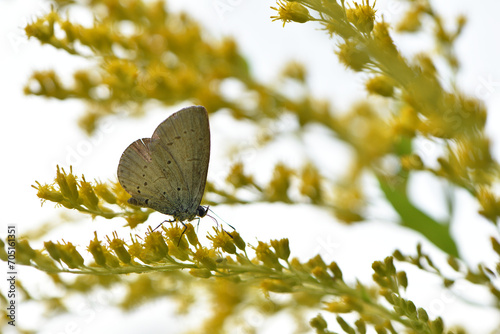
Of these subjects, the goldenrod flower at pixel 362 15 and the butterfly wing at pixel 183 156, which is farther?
the butterfly wing at pixel 183 156

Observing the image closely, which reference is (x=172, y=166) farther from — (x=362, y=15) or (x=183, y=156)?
(x=362, y=15)

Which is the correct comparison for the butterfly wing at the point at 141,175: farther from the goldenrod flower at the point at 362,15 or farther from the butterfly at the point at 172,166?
the goldenrod flower at the point at 362,15

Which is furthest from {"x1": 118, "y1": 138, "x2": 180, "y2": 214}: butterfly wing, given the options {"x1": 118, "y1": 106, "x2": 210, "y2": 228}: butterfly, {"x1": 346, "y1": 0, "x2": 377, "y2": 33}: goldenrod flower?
{"x1": 346, "y1": 0, "x2": 377, "y2": 33}: goldenrod flower

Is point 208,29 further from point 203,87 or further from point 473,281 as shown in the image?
point 473,281

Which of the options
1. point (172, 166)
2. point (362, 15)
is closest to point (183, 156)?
point (172, 166)

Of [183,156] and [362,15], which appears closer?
[362,15]

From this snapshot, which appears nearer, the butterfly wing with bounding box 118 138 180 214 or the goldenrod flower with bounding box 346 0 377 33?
the goldenrod flower with bounding box 346 0 377 33

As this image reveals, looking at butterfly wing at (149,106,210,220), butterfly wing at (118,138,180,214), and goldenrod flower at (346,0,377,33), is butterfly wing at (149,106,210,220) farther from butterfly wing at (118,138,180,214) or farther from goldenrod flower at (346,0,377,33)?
goldenrod flower at (346,0,377,33)

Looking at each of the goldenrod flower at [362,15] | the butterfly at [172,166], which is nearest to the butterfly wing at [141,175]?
the butterfly at [172,166]
